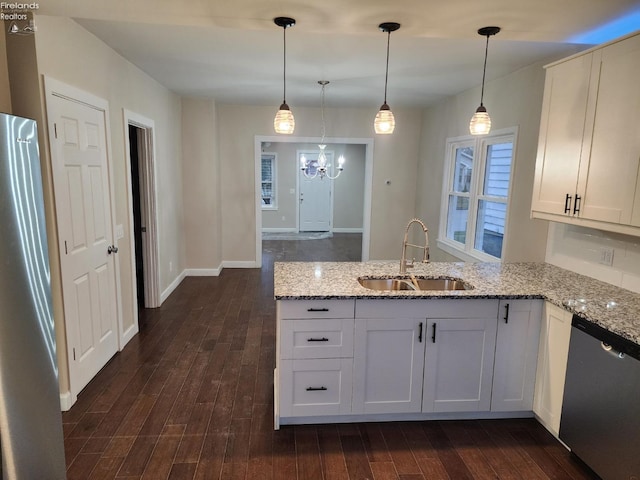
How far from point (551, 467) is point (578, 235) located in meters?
1.61

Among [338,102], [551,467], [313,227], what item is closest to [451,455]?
[551,467]

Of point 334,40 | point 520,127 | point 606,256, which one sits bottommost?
point 606,256

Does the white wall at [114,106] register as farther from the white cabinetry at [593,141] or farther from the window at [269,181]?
the window at [269,181]

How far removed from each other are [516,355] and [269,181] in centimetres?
843

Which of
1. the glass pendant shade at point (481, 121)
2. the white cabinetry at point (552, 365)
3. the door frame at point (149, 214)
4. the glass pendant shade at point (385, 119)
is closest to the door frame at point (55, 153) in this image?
the door frame at point (149, 214)

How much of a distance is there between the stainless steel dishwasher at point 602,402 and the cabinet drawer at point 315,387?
4.05 ft

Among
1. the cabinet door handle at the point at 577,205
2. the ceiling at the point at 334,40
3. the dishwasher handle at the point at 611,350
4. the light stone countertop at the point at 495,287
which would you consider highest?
the ceiling at the point at 334,40

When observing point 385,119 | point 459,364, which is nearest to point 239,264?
point 385,119

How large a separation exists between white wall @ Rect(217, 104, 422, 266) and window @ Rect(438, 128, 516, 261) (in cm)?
120

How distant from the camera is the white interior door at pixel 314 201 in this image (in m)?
10.3

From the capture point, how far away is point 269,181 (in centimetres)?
1019

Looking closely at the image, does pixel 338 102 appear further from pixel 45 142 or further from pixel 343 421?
pixel 343 421

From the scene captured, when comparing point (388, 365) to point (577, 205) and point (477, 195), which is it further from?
point (477, 195)

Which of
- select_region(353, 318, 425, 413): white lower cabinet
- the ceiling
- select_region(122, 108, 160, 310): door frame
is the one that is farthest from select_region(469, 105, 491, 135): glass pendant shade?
select_region(122, 108, 160, 310): door frame
